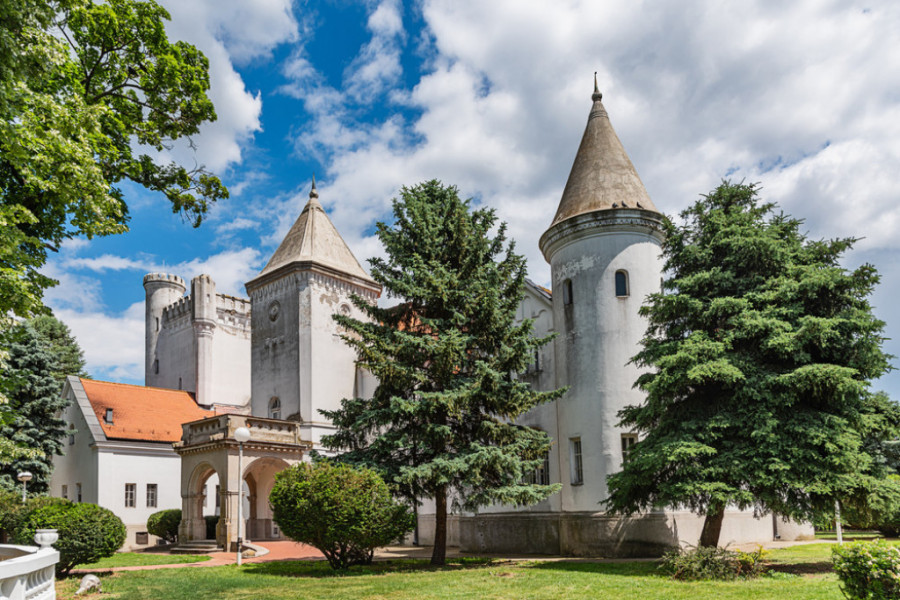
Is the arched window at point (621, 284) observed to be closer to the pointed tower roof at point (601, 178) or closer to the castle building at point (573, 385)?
the castle building at point (573, 385)

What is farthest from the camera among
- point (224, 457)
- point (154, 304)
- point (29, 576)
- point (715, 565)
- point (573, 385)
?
point (154, 304)

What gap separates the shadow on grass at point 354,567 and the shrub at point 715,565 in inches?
244

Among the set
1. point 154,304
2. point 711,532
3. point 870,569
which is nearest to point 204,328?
point 154,304

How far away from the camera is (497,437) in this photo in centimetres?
2000

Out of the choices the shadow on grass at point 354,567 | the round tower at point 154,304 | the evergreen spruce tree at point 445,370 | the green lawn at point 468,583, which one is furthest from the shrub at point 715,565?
the round tower at point 154,304

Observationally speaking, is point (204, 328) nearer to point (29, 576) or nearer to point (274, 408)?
point (274, 408)

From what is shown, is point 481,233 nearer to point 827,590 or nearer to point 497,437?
point 497,437

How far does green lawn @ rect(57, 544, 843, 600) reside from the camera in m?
13.5

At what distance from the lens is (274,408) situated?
120 feet

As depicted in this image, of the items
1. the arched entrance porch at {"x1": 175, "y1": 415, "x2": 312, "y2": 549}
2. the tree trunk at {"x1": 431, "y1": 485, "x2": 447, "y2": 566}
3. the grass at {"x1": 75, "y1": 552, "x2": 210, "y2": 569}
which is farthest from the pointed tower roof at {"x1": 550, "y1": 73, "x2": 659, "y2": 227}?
the grass at {"x1": 75, "y1": 552, "x2": 210, "y2": 569}

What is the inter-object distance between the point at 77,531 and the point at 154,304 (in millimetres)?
39333

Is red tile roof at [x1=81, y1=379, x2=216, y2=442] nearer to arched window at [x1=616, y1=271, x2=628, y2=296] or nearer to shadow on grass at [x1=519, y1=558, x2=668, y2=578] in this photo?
shadow on grass at [x1=519, y1=558, x2=668, y2=578]

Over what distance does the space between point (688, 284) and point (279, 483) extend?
12.3 meters

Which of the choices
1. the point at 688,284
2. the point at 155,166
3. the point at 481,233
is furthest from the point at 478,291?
the point at 155,166
